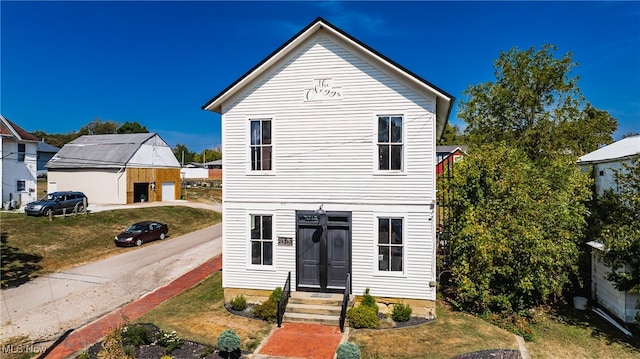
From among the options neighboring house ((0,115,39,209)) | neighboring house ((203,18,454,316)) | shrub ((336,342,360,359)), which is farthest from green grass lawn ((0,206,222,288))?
shrub ((336,342,360,359))

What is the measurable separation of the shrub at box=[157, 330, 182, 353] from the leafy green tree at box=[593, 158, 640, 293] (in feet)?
43.4

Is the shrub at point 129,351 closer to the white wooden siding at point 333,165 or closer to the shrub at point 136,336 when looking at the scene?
the shrub at point 136,336

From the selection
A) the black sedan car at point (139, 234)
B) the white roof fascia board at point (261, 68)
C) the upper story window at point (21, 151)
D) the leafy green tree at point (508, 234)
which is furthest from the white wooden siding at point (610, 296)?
→ the upper story window at point (21, 151)

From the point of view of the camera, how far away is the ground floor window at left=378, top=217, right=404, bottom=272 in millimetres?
12469

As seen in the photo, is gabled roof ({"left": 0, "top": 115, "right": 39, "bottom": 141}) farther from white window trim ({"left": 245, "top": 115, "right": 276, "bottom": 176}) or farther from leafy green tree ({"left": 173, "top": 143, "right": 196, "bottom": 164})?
leafy green tree ({"left": 173, "top": 143, "right": 196, "bottom": 164})

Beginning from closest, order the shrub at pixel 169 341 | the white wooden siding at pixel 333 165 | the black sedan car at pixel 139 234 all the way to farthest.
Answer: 1. the shrub at pixel 169 341
2. the white wooden siding at pixel 333 165
3. the black sedan car at pixel 139 234

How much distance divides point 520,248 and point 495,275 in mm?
1323

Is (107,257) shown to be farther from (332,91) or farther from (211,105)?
(332,91)

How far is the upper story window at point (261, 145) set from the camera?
13.3 metres

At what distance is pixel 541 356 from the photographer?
10.1m

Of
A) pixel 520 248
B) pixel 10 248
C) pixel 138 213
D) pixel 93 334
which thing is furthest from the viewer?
pixel 138 213

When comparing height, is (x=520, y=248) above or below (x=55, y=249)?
above

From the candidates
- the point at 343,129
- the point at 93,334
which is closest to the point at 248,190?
the point at 343,129

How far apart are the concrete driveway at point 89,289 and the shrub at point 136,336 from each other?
3.01m
